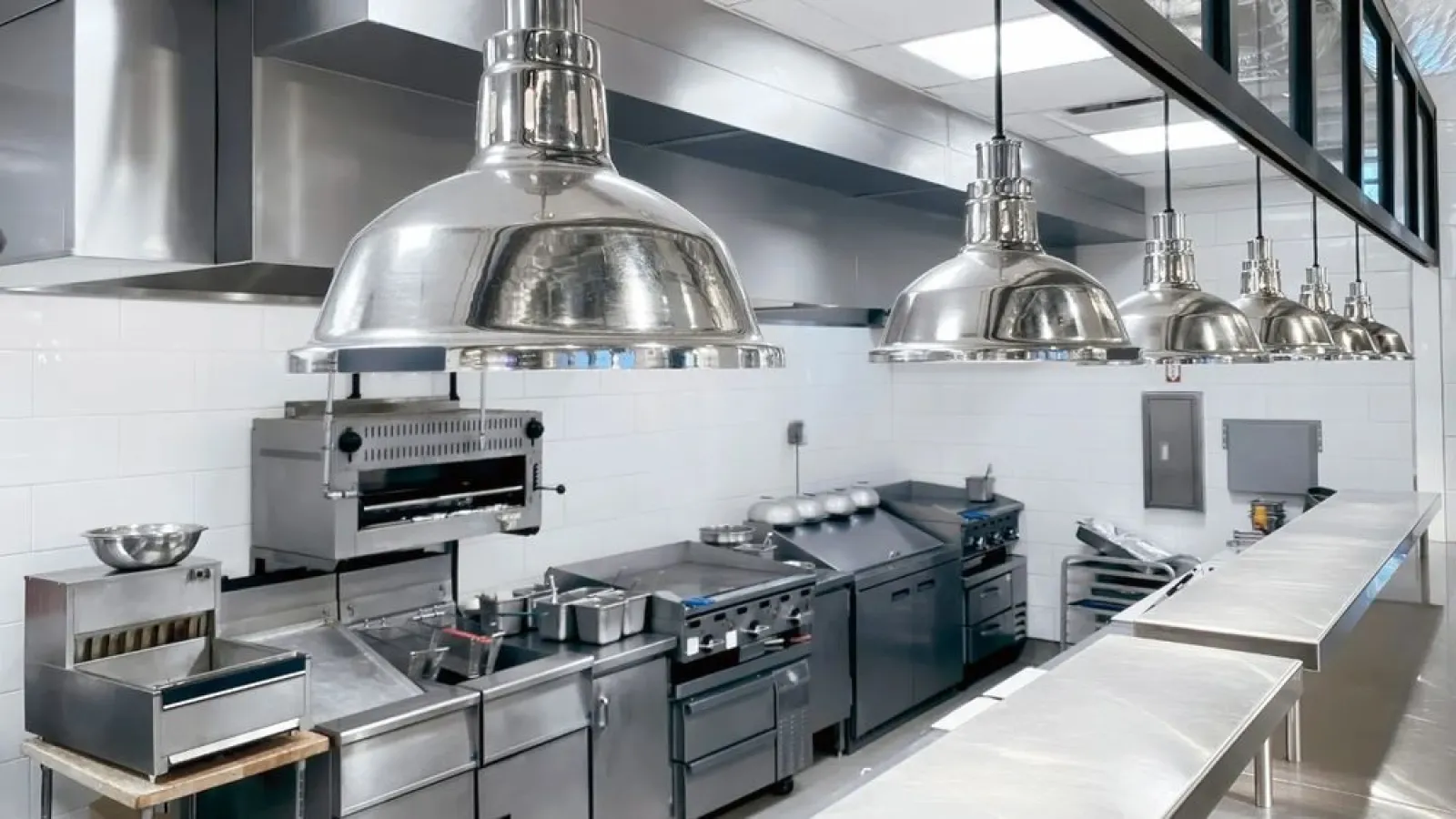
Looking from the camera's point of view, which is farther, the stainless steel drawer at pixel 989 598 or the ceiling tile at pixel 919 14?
the stainless steel drawer at pixel 989 598

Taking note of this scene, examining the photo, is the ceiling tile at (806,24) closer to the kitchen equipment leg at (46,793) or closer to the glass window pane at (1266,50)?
the glass window pane at (1266,50)

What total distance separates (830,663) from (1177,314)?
10.6 ft

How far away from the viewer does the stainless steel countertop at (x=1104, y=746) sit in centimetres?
149

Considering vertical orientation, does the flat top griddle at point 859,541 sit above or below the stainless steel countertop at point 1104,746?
below

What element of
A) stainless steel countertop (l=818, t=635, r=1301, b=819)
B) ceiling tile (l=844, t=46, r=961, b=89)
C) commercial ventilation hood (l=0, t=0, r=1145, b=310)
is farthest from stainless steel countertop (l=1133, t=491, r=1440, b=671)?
ceiling tile (l=844, t=46, r=961, b=89)

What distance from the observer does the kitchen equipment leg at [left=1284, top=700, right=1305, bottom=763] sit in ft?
8.23

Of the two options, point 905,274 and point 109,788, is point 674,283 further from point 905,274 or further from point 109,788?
point 905,274

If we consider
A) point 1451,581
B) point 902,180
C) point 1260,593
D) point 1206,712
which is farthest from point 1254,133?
point 1451,581

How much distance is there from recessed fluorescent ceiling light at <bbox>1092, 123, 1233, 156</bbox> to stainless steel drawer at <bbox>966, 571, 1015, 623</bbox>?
8.16ft

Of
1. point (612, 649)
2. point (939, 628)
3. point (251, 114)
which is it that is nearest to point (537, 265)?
point (251, 114)

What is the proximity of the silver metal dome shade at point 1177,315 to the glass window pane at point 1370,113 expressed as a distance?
1.17 meters

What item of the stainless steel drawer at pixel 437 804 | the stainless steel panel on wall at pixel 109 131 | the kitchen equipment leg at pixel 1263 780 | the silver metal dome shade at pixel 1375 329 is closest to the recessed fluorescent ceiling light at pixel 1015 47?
the silver metal dome shade at pixel 1375 329

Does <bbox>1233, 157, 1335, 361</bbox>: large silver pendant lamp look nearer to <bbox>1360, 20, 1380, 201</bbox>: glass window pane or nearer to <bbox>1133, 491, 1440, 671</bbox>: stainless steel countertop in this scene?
<bbox>1360, 20, 1380, 201</bbox>: glass window pane

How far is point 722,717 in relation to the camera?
4270 millimetres
